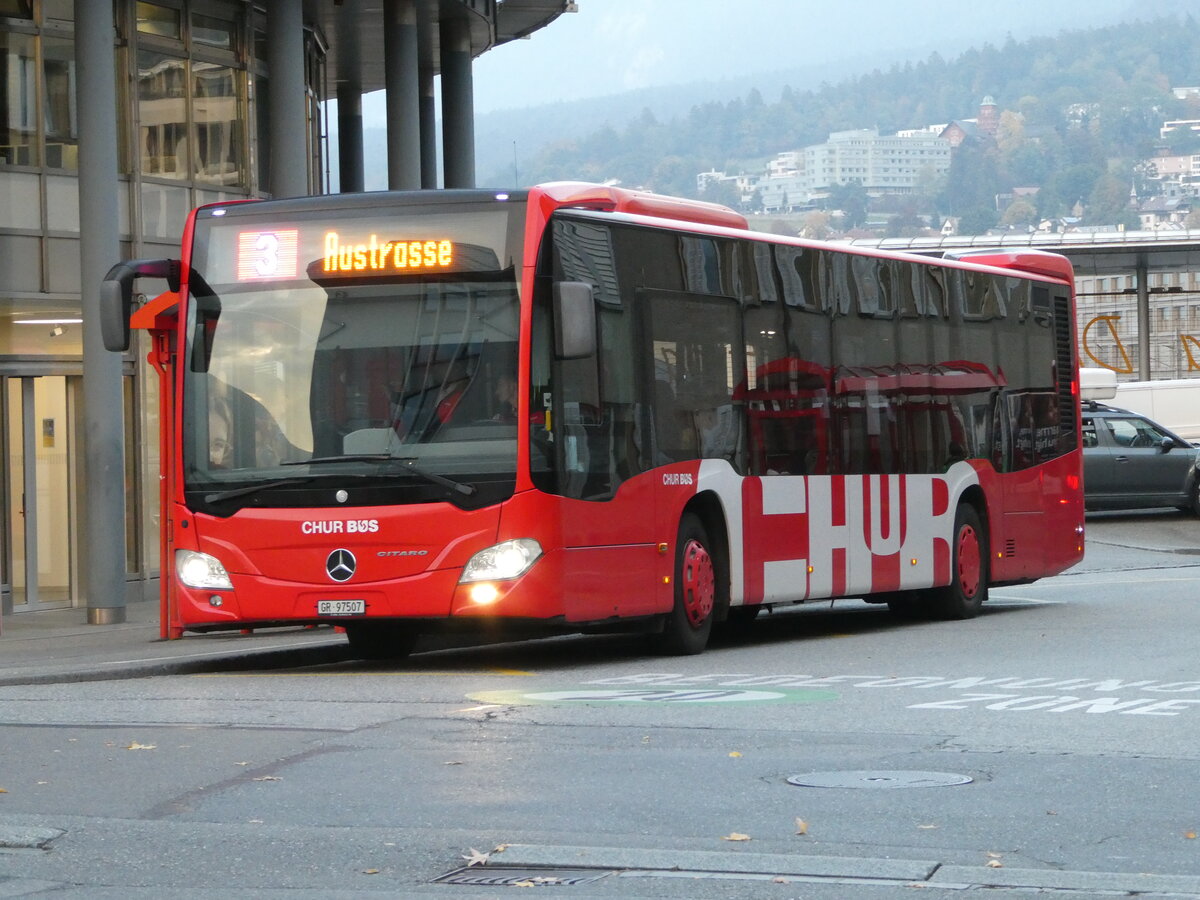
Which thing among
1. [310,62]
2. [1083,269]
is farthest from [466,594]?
[1083,269]

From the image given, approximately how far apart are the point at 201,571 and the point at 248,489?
0.67 meters

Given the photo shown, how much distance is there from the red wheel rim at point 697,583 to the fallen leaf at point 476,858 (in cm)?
797

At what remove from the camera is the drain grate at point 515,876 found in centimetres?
656

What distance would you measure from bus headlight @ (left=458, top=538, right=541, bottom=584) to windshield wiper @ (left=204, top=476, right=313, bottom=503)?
123cm

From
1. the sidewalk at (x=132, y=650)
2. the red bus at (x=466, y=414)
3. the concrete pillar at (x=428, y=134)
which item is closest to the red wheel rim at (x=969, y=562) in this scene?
the red bus at (x=466, y=414)

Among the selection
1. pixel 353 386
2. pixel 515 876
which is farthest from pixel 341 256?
pixel 515 876

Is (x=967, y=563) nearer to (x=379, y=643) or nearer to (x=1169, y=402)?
(x=379, y=643)

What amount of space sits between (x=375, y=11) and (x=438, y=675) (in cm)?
1972

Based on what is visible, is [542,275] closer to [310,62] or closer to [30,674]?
[30,674]

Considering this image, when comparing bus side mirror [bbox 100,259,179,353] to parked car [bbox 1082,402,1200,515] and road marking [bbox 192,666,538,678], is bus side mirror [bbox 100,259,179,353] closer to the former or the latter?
road marking [bbox 192,666,538,678]

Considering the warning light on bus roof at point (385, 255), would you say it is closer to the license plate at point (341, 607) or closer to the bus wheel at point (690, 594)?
the license plate at point (341, 607)

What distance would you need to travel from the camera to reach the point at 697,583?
15.1 m

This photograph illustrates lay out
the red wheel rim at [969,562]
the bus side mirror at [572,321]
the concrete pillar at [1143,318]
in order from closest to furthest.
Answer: the bus side mirror at [572,321], the red wheel rim at [969,562], the concrete pillar at [1143,318]

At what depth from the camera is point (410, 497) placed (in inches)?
531
